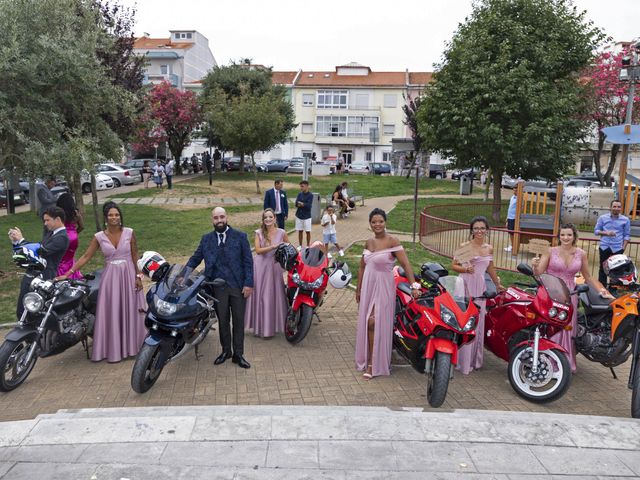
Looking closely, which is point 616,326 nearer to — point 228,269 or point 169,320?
point 228,269

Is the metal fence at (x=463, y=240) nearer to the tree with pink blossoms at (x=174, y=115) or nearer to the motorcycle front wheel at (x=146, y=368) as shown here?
the motorcycle front wheel at (x=146, y=368)

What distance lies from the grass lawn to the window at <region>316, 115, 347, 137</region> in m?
25.4

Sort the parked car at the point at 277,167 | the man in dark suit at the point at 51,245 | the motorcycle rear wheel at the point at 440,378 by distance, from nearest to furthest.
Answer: the motorcycle rear wheel at the point at 440,378 < the man in dark suit at the point at 51,245 < the parked car at the point at 277,167

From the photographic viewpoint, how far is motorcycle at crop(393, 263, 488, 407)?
4.76 metres

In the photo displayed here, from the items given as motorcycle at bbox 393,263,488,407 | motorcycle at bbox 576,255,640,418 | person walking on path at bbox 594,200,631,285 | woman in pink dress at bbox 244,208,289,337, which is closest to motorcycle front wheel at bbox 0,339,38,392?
woman in pink dress at bbox 244,208,289,337

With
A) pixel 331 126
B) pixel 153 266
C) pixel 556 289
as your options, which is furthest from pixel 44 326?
pixel 331 126

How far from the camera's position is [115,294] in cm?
577

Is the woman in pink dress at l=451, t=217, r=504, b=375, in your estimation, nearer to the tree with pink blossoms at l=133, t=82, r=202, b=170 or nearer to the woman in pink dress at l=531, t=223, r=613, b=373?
the woman in pink dress at l=531, t=223, r=613, b=373

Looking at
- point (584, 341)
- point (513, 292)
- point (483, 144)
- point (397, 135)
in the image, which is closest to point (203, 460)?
point (513, 292)

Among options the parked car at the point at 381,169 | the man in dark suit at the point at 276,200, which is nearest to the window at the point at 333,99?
the parked car at the point at 381,169

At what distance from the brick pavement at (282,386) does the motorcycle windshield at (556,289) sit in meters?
0.96

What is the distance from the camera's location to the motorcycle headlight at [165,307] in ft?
16.2

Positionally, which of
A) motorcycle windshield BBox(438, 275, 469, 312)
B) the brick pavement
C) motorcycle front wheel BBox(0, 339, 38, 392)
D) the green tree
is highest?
the green tree

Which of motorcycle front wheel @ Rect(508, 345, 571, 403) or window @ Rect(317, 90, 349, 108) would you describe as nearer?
motorcycle front wheel @ Rect(508, 345, 571, 403)
